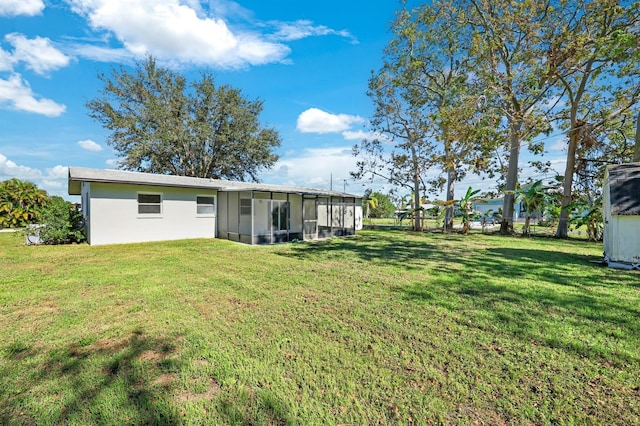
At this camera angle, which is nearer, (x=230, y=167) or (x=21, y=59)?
(x=21, y=59)

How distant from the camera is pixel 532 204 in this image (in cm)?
1628

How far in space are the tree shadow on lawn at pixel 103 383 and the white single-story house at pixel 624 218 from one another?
33.2ft

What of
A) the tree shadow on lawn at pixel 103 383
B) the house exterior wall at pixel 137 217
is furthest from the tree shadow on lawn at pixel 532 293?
the house exterior wall at pixel 137 217

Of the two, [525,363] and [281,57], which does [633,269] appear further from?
[281,57]

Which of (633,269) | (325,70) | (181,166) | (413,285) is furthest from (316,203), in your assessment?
(181,166)

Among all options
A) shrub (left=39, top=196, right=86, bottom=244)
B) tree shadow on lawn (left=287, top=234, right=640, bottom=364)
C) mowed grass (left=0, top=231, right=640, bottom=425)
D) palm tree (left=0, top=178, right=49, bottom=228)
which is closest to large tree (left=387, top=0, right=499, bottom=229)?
tree shadow on lawn (left=287, top=234, right=640, bottom=364)

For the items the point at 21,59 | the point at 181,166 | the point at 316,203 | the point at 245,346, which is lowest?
the point at 245,346

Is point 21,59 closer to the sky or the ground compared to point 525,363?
closer to the sky

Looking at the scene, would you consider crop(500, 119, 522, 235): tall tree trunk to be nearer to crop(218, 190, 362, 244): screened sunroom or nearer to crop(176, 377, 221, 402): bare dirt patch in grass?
crop(218, 190, 362, 244): screened sunroom

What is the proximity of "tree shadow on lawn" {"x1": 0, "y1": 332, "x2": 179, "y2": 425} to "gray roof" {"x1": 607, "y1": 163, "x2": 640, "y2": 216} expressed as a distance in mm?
10082

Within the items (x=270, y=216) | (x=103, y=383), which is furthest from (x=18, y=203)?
(x=103, y=383)

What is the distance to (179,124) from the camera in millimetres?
22719

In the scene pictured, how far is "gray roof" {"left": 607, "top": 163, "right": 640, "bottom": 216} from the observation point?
6911mm

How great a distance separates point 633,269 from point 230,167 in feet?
81.6
